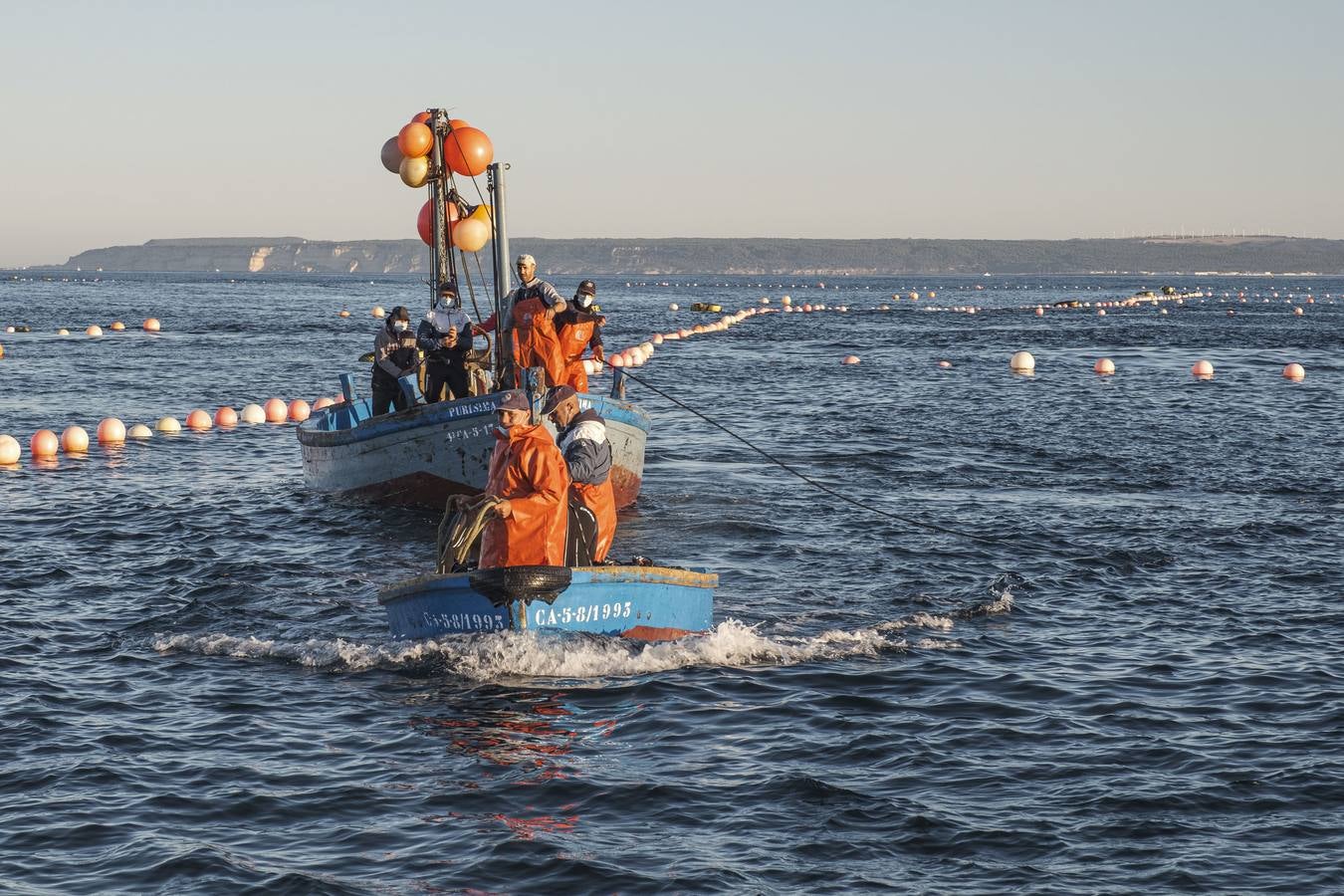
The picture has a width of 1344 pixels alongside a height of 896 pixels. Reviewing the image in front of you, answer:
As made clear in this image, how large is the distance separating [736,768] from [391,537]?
9.43m

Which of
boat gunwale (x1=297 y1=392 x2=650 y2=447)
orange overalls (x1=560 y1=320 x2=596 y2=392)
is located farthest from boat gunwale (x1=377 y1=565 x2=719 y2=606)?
orange overalls (x1=560 y1=320 x2=596 y2=392)

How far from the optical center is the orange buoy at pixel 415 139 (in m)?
20.0

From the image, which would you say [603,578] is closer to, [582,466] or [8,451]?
[582,466]

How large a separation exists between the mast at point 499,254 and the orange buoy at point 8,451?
9890 millimetres

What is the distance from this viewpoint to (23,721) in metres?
10.8

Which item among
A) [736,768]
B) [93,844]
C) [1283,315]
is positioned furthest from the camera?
[1283,315]

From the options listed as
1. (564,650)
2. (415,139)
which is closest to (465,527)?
(564,650)

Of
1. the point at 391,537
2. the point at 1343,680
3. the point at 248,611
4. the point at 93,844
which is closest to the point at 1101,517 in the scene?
the point at 1343,680

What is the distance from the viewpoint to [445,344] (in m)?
19.5

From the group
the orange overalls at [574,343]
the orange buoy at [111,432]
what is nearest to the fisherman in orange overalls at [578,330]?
the orange overalls at [574,343]

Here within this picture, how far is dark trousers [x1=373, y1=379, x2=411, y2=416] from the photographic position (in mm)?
20422

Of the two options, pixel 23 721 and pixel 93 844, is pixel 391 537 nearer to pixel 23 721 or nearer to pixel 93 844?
pixel 23 721

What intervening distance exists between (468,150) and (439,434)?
378 centimetres

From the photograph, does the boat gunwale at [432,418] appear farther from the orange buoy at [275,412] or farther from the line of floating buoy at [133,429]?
the orange buoy at [275,412]
